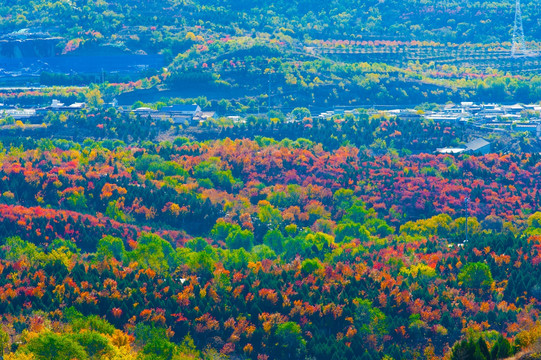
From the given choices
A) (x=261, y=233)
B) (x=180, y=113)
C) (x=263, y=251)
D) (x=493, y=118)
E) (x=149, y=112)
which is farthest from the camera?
(x=493, y=118)

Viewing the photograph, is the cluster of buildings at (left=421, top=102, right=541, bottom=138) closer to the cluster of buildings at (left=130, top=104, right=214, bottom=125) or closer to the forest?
the forest

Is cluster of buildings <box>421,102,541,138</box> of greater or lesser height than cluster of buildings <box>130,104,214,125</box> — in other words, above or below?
below

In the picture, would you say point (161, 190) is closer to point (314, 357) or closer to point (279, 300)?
point (279, 300)

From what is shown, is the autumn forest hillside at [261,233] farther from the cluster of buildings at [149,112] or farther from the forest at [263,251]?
the cluster of buildings at [149,112]

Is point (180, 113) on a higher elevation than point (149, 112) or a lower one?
lower

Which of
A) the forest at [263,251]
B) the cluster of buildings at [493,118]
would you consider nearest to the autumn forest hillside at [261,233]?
the forest at [263,251]

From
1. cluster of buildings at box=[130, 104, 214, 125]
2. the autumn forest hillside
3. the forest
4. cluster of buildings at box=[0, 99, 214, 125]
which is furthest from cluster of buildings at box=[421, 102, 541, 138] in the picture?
cluster of buildings at box=[0, 99, 214, 125]

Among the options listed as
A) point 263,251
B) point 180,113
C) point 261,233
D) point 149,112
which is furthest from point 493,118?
point 263,251

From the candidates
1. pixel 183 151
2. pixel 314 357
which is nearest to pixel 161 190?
pixel 183 151

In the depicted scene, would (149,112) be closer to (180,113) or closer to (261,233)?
(180,113)

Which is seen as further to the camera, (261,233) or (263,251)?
(261,233)

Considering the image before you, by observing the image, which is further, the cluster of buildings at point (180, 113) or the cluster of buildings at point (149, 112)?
the cluster of buildings at point (180, 113)
